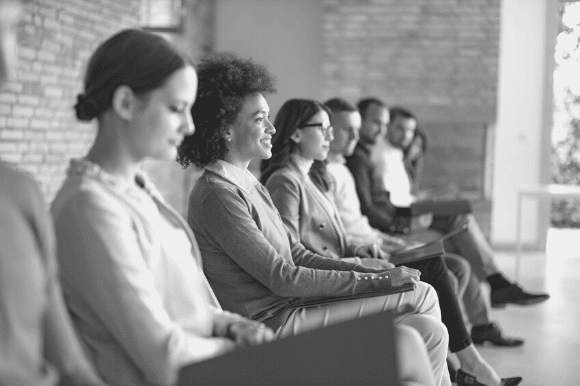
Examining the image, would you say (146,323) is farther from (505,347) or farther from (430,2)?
(430,2)

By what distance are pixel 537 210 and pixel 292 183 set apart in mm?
6231

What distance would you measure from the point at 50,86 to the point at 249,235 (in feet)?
12.0

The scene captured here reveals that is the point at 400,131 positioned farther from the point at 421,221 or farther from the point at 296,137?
the point at 296,137

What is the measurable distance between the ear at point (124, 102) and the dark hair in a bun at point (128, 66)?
10 mm

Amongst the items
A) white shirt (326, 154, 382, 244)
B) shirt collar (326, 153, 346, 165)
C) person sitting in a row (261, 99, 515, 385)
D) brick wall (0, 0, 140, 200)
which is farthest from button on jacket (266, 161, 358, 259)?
brick wall (0, 0, 140, 200)

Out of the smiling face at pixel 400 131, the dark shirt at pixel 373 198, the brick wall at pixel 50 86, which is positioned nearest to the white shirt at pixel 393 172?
the smiling face at pixel 400 131

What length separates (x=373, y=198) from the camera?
5.29 meters

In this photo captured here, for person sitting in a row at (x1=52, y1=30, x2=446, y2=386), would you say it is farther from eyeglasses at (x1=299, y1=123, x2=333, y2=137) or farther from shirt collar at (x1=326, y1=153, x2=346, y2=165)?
shirt collar at (x1=326, y1=153, x2=346, y2=165)

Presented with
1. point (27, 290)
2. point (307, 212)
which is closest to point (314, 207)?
point (307, 212)

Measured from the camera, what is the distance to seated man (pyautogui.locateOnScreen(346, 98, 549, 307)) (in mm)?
5148

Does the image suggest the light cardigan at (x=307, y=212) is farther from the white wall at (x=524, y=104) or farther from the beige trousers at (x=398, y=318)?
the white wall at (x=524, y=104)

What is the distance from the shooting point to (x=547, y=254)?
9086 millimetres

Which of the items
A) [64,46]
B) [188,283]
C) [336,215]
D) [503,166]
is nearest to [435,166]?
[503,166]

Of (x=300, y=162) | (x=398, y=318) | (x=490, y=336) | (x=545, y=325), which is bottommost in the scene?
(x=545, y=325)
